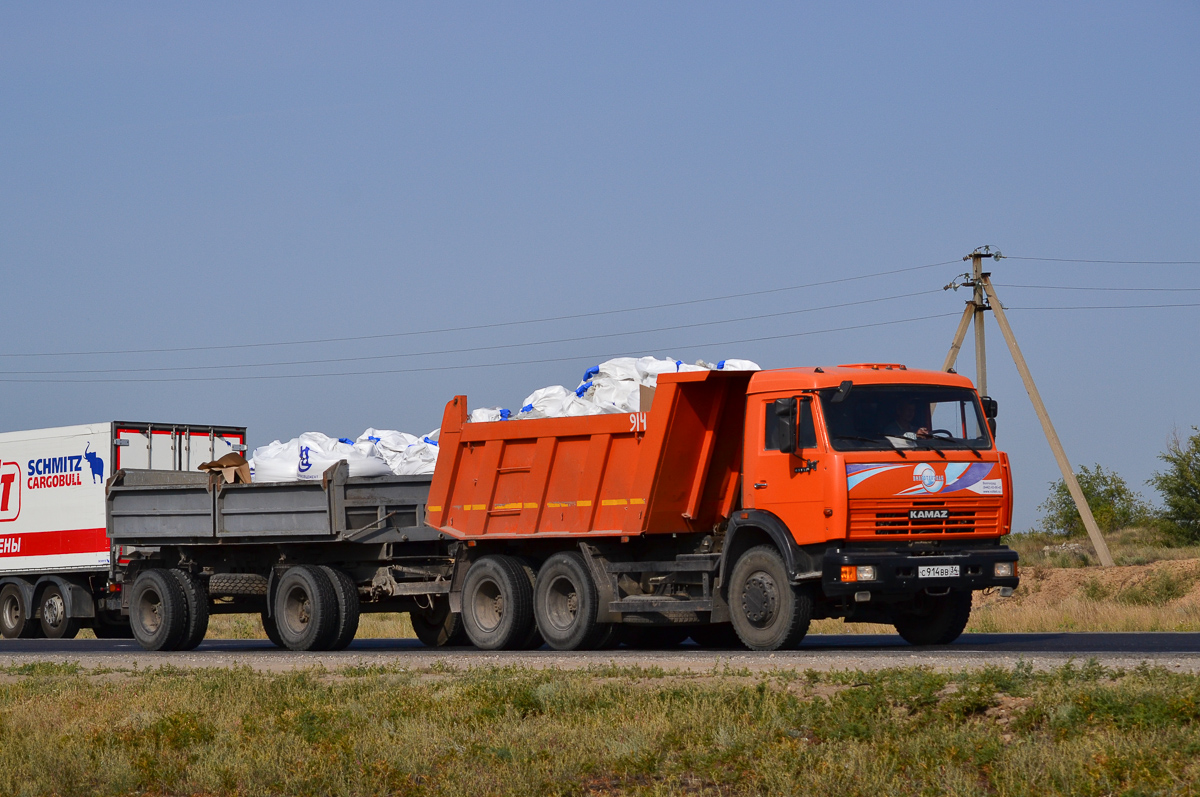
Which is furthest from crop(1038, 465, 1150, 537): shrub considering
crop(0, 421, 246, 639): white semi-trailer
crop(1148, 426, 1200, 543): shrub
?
crop(0, 421, 246, 639): white semi-trailer

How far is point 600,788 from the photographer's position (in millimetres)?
7930

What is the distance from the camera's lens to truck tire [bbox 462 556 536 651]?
16.9 m

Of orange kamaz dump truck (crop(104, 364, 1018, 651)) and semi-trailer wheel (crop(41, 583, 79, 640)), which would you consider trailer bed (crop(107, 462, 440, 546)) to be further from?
semi-trailer wheel (crop(41, 583, 79, 640))

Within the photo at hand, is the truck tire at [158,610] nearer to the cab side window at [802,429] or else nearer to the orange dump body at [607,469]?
the orange dump body at [607,469]

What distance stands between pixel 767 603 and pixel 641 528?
1.71 m

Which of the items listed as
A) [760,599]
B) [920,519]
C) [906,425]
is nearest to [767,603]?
[760,599]

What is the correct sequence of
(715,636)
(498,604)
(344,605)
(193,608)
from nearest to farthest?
1. (498,604)
2. (715,636)
3. (344,605)
4. (193,608)

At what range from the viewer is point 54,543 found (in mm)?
25000

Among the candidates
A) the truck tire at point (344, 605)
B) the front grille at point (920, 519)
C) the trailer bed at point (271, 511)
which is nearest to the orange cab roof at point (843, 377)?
the front grille at point (920, 519)

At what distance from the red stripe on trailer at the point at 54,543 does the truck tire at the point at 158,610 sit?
335 cm

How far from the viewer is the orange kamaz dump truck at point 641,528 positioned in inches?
558

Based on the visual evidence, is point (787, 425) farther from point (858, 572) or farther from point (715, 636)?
point (715, 636)

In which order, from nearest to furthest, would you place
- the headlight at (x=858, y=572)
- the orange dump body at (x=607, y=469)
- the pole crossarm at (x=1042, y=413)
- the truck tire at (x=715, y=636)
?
the headlight at (x=858, y=572)
the orange dump body at (x=607, y=469)
the truck tire at (x=715, y=636)
the pole crossarm at (x=1042, y=413)

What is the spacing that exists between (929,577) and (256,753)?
24.4 ft
